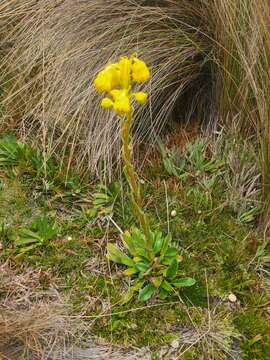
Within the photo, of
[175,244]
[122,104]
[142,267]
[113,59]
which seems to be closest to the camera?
[122,104]

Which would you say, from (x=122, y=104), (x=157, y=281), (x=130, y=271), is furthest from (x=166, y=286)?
(x=122, y=104)

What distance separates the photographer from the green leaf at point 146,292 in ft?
5.85

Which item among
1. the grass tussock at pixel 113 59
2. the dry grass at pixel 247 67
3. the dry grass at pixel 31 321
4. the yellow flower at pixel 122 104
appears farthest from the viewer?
the grass tussock at pixel 113 59

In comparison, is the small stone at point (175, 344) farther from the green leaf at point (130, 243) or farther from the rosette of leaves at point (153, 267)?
the green leaf at point (130, 243)

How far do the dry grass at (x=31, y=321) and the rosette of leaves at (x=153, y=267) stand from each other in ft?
0.79

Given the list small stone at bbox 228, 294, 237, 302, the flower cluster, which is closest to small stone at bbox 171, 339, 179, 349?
small stone at bbox 228, 294, 237, 302

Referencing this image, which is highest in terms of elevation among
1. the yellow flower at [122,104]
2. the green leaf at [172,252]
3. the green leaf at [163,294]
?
the yellow flower at [122,104]

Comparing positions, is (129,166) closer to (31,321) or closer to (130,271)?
(130,271)

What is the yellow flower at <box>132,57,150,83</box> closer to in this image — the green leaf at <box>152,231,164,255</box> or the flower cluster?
the flower cluster

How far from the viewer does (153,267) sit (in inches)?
70.2

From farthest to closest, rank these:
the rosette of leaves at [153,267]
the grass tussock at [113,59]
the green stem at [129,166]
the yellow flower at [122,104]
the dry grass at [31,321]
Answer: the grass tussock at [113,59] < the rosette of leaves at [153,267] < the dry grass at [31,321] < the green stem at [129,166] < the yellow flower at [122,104]

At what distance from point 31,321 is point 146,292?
0.41m

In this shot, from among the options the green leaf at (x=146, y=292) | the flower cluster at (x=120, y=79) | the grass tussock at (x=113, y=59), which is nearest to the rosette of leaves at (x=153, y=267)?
the green leaf at (x=146, y=292)

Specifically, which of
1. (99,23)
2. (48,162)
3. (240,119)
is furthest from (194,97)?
(48,162)
